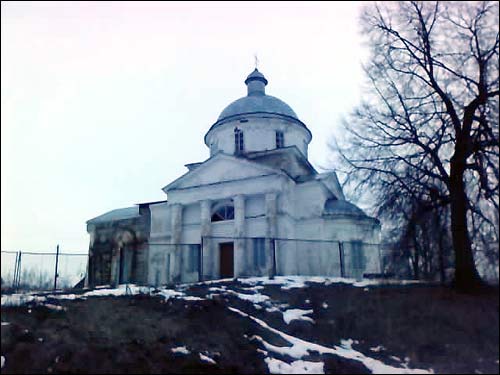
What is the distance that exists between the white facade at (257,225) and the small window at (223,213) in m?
Answer: 0.05

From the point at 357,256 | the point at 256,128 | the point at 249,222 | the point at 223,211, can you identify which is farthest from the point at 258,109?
the point at 357,256

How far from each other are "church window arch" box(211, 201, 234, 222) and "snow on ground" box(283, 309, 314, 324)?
11538 mm

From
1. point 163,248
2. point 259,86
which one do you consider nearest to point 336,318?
point 163,248

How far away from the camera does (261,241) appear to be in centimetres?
2373

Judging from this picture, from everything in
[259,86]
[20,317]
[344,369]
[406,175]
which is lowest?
[344,369]

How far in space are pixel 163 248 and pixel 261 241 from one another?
5.87 m

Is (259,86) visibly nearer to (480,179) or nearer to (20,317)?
(480,179)

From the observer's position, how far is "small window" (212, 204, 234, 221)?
25.6 meters

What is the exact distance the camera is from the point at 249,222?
2448 centimetres

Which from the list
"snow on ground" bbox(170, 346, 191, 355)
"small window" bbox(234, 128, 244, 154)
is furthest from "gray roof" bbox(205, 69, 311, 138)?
"snow on ground" bbox(170, 346, 191, 355)

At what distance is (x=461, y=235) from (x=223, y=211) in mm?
13381

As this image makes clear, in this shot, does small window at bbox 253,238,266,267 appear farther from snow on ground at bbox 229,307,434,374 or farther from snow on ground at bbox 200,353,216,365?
snow on ground at bbox 200,353,216,365

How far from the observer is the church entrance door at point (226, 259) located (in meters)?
24.7

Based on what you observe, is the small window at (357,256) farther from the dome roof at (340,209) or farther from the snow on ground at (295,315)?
the snow on ground at (295,315)
